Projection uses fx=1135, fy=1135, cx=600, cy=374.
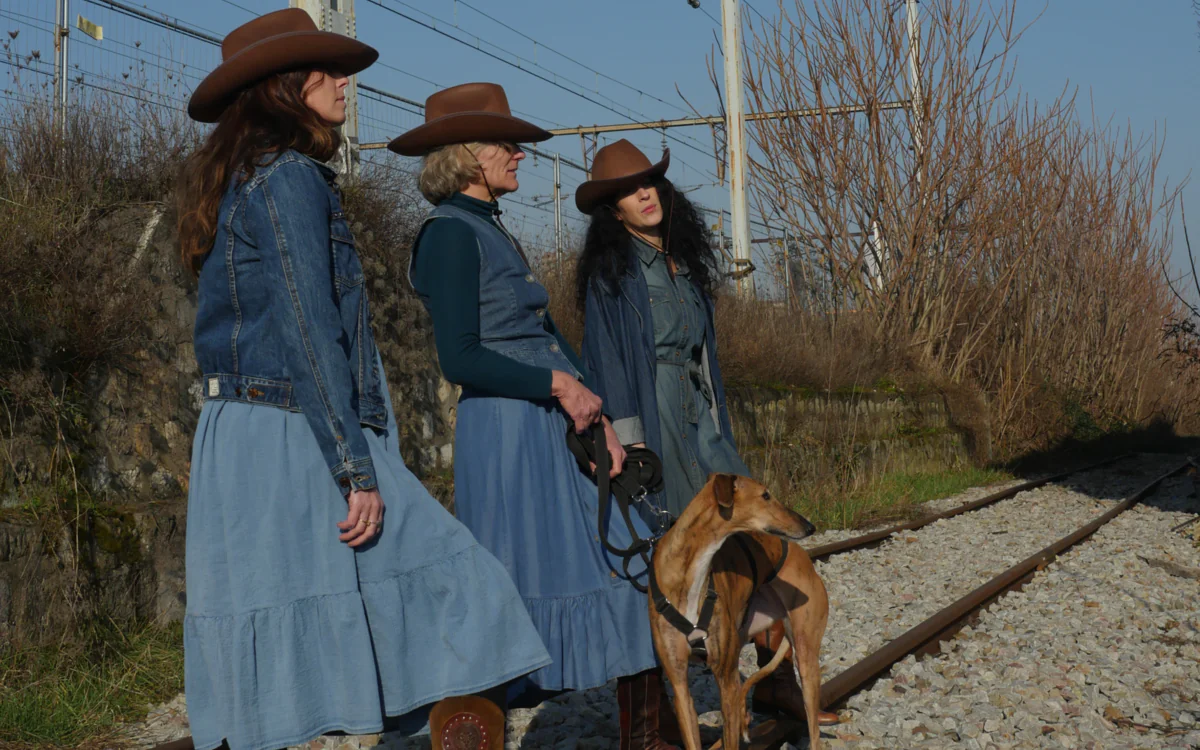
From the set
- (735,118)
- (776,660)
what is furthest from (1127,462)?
(776,660)

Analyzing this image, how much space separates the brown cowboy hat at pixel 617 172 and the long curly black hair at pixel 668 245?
0.06 meters

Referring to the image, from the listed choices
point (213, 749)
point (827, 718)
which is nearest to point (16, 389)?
point (213, 749)

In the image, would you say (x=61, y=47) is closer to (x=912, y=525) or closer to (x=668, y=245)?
(x=668, y=245)

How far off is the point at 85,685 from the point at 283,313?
3.25m

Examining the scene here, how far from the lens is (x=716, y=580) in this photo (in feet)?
11.7

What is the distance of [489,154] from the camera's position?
3.31 metres

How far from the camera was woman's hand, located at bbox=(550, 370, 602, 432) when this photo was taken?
3152 millimetres

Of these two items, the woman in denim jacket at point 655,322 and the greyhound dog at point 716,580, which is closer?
the greyhound dog at point 716,580

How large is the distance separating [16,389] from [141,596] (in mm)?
1190

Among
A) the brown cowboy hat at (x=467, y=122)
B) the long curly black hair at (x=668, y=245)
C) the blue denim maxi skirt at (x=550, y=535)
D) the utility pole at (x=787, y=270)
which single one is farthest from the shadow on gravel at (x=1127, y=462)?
the brown cowboy hat at (x=467, y=122)

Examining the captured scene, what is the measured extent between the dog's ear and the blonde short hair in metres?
1.19

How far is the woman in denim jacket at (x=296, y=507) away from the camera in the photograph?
245 centimetres

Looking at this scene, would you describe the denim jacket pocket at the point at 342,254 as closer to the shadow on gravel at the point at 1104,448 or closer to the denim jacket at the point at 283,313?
the denim jacket at the point at 283,313

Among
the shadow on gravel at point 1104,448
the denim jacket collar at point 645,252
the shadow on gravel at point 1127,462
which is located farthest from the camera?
the shadow on gravel at point 1104,448
